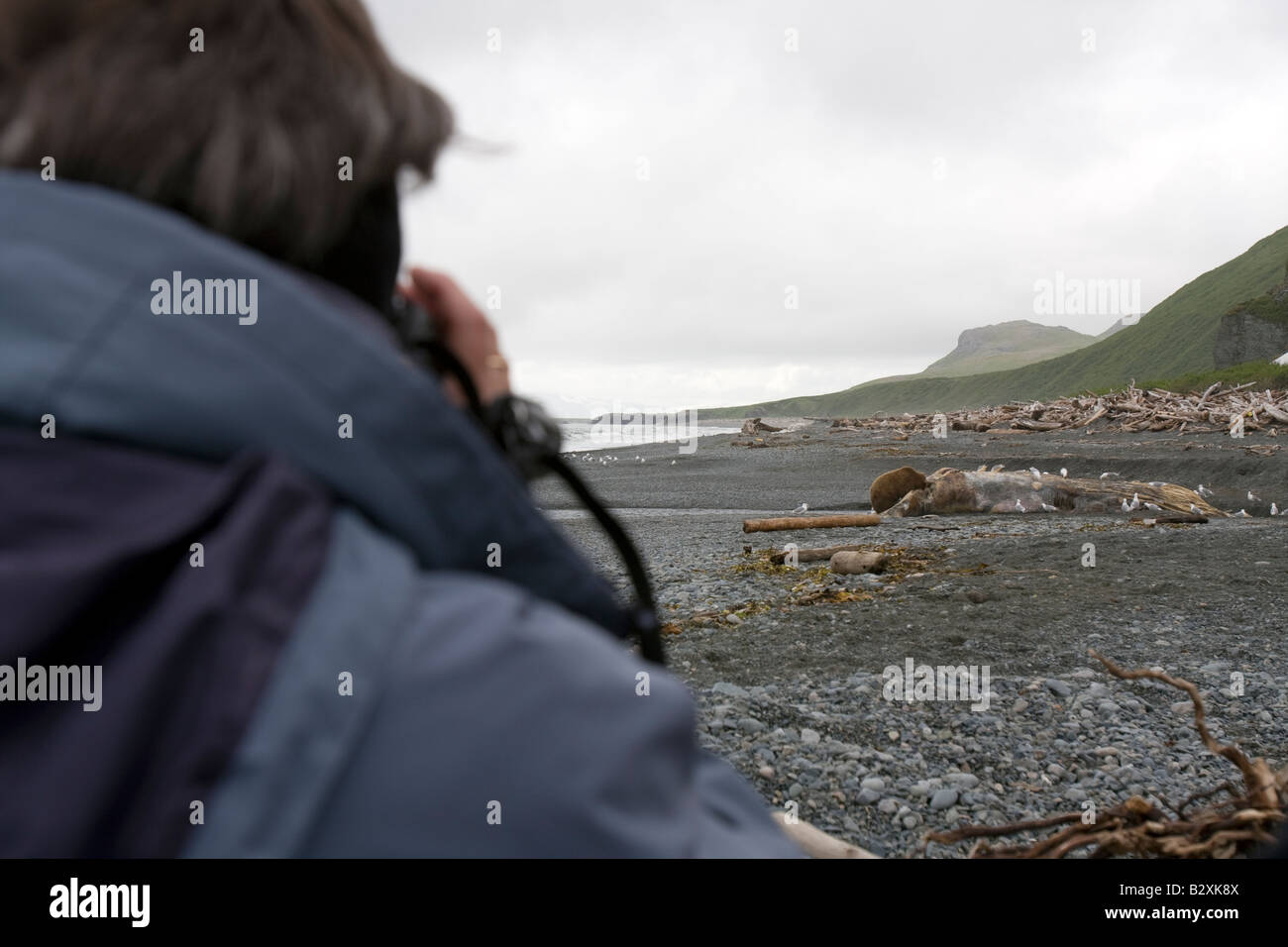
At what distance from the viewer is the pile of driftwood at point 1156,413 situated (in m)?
18.8

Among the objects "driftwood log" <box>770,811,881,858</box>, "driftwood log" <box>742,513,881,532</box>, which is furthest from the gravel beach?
"driftwood log" <box>770,811,881,858</box>

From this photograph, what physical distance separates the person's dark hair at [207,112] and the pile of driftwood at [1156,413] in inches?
805

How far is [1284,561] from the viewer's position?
6.23m

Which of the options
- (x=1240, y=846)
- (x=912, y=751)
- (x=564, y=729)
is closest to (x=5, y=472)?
(x=564, y=729)

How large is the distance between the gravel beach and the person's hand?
84.6 inches

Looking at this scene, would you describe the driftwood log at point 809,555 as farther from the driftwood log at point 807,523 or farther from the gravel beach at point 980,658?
the driftwood log at point 807,523

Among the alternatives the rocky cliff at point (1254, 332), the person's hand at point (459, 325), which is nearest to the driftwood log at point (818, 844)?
the person's hand at point (459, 325)

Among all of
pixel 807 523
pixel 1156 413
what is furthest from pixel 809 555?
pixel 1156 413

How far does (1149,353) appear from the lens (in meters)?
91.8

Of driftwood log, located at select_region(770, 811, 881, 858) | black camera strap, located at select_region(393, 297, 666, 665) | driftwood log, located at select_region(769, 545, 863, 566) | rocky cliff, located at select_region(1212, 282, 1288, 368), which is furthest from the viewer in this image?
rocky cliff, located at select_region(1212, 282, 1288, 368)

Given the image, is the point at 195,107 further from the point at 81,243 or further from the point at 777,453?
the point at 777,453

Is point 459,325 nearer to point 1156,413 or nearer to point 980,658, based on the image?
point 980,658

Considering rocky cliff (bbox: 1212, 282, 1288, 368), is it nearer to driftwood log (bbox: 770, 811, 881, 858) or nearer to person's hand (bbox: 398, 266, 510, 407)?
driftwood log (bbox: 770, 811, 881, 858)

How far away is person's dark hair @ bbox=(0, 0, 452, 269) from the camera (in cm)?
85
